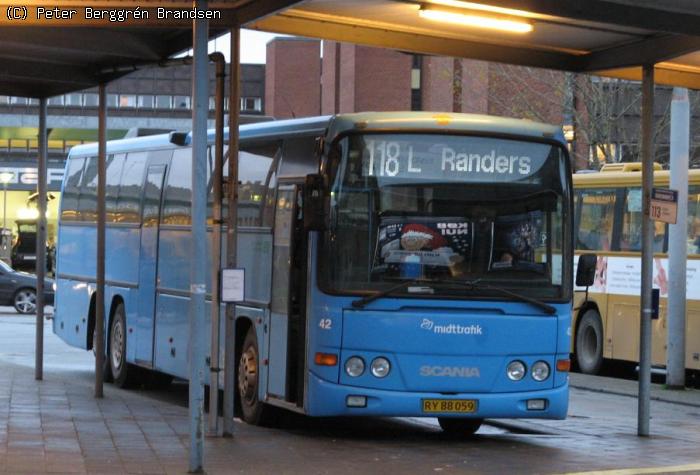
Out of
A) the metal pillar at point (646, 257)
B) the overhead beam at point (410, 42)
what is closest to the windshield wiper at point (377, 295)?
the overhead beam at point (410, 42)

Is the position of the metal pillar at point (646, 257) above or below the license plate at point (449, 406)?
above

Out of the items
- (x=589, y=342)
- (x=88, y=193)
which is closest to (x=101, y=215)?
(x=88, y=193)

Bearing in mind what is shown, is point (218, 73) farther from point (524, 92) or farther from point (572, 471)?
point (524, 92)

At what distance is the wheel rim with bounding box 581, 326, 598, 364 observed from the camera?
24859mm

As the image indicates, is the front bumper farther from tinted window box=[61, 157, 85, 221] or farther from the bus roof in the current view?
tinted window box=[61, 157, 85, 221]

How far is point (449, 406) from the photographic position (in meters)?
13.3

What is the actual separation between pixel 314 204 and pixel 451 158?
1.44m

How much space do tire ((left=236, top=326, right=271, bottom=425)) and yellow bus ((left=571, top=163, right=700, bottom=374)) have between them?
8912 millimetres

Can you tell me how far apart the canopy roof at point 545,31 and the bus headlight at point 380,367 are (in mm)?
3240

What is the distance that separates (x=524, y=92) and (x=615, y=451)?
99.2 ft

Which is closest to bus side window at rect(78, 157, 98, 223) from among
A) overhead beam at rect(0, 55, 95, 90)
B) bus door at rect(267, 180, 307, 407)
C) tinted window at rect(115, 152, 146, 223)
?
tinted window at rect(115, 152, 146, 223)

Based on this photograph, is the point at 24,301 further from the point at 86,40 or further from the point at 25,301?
the point at 86,40

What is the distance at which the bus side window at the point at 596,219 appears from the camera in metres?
24.6

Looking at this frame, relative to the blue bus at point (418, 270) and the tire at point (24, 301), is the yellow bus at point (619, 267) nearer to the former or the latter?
the blue bus at point (418, 270)
